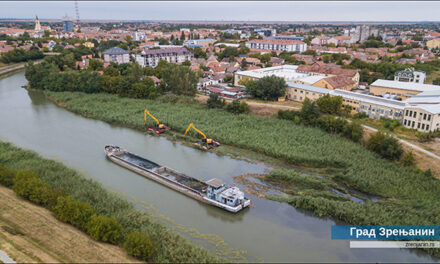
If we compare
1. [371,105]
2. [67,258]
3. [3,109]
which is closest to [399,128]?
[371,105]

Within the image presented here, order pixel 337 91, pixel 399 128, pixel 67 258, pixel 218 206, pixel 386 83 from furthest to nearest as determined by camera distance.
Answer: pixel 386 83 → pixel 337 91 → pixel 399 128 → pixel 218 206 → pixel 67 258

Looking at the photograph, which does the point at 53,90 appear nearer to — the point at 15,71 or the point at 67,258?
the point at 15,71

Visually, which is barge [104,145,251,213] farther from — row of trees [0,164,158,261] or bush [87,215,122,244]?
bush [87,215,122,244]

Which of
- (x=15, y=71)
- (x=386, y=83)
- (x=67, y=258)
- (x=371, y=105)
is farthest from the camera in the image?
(x=15, y=71)

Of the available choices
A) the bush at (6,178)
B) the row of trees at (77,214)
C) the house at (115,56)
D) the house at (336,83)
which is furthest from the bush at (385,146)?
the house at (115,56)

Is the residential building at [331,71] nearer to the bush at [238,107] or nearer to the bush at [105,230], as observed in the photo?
the bush at [238,107]

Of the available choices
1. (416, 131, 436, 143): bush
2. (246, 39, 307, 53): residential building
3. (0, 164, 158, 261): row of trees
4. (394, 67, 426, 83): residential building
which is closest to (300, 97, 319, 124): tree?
(416, 131, 436, 143): bush

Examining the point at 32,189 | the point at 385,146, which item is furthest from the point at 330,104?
the point at 32,189
